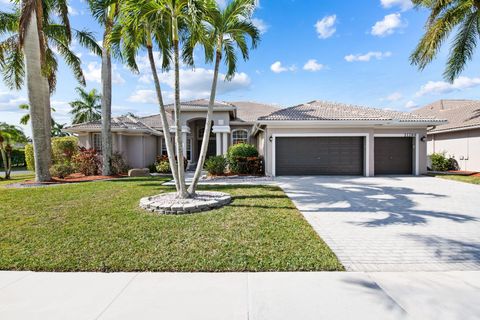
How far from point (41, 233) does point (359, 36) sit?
56.1 ft

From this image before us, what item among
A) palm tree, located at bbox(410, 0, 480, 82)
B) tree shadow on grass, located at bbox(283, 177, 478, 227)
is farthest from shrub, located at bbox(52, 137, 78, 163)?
palm tree, located at bbox(410, 0, 480, 82)

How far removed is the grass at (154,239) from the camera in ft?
12.8

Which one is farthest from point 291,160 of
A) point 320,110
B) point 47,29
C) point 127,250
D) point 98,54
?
point 47,29

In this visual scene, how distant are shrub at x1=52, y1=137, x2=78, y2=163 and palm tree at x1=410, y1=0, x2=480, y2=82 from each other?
76.1 feet

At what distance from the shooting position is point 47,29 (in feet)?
43.3

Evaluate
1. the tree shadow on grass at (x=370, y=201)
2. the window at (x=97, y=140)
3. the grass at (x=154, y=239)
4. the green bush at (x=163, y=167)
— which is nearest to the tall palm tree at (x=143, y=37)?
the grass at (x=154, y=239)

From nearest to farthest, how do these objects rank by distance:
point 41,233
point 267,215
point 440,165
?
1. point 41,233
2. point 267,215
3. point 440,165

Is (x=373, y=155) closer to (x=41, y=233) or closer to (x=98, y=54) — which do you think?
(x=41, y=233)

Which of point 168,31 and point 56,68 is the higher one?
point 56,68

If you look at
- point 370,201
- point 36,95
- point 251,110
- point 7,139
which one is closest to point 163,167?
point 36,95

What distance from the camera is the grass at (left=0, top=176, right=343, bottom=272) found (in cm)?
390

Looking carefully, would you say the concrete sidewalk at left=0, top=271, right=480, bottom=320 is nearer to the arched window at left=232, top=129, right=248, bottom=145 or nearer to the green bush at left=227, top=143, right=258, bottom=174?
the green bush at left=227, top=143, right=258, bottom=174

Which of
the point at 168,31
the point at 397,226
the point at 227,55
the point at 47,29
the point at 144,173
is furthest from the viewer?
the point at 144,173

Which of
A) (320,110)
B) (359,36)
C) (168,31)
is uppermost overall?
(359,36)
